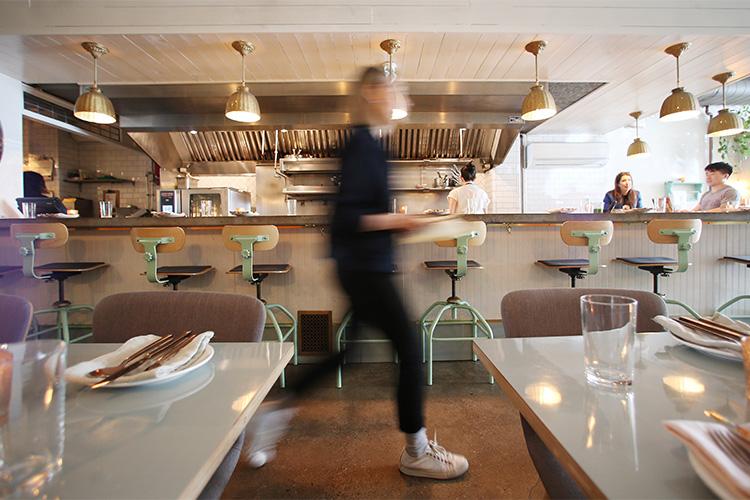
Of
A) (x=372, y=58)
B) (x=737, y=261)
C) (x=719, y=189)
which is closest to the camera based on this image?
(x=737, y=261)

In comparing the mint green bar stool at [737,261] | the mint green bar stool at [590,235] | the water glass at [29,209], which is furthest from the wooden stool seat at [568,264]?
the water glass at [29,209]

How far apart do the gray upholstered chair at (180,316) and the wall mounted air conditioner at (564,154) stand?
6.62 metres

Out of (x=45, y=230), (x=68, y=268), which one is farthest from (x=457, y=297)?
(x=45, y=230)

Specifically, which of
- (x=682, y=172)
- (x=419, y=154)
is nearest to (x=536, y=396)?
(x=419, y=154)

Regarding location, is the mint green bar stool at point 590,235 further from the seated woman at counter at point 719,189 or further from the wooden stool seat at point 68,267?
the wooden stool seat at point 68,267

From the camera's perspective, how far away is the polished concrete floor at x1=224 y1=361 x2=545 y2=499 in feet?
5.37

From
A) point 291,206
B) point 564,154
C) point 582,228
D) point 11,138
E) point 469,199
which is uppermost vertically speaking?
point 564,154

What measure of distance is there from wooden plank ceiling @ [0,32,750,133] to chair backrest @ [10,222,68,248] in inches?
72.0

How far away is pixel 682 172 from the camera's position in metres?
7.48

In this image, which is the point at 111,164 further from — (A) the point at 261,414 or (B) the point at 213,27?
(A) the point at 261,414

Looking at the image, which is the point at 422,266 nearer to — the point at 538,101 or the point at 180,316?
the point at 538,101

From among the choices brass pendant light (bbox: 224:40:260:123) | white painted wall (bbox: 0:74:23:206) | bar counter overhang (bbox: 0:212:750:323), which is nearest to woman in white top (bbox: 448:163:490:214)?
bar counter overhang (bbox: 0:212:750:323)

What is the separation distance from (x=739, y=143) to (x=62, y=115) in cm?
1152

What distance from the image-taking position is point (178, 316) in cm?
112
